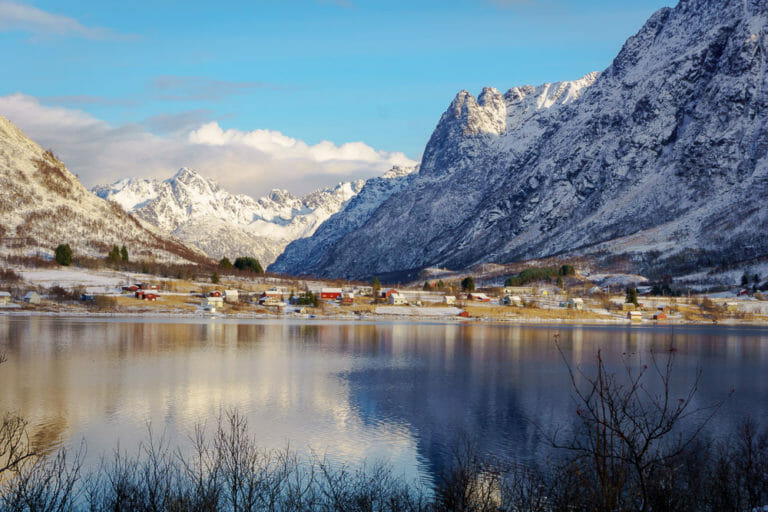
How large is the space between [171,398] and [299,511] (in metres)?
29.3

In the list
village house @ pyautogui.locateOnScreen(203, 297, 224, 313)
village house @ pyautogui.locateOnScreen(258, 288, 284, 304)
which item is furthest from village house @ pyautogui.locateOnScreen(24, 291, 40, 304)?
village house @ pyautogui.locateOnScreen(258, 288, 284, 304)

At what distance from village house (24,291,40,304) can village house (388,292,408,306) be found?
8257 centimetres

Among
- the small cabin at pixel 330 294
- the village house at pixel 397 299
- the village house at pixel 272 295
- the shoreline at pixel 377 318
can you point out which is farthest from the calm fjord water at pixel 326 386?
the village house at pixel 397 299

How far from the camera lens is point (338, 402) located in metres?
51.7

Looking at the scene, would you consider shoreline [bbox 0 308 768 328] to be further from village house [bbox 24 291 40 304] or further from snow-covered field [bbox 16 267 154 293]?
snow-covered field [bbox 16 267 154 293]

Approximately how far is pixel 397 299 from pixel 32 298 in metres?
85.9

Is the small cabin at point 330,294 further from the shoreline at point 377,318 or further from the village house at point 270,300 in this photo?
the shoreline at point 377,318

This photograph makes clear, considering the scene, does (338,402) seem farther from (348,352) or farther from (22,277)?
(22,277)

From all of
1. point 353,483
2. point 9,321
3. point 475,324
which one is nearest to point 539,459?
point 353,483

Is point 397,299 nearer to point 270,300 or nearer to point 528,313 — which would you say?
point 528,313

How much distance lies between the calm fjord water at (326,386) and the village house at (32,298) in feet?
117

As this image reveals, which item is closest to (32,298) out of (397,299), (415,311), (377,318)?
(377,318)

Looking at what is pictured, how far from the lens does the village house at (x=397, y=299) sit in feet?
610

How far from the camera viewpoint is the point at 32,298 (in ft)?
472
